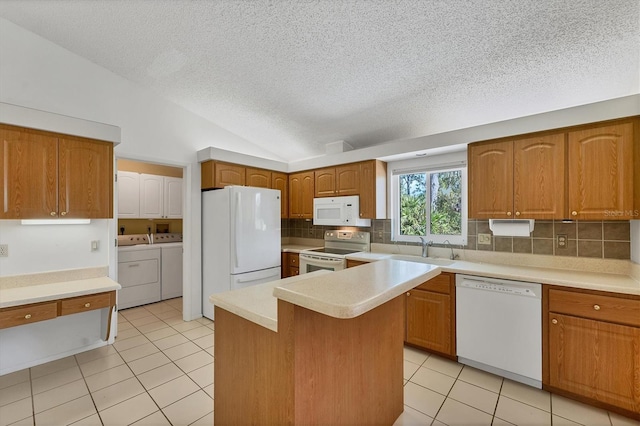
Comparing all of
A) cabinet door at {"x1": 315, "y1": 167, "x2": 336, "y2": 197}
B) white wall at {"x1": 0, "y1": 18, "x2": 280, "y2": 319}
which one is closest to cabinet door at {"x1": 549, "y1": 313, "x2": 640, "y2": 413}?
cabinet door at {"x1": 315, "y1": 167, "x2": 336, "y2": 197}

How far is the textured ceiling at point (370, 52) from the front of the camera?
5.73 feet

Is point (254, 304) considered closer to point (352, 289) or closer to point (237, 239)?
point (352, 289)

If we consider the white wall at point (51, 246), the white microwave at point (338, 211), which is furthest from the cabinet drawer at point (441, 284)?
the white wall at point (51, 246)

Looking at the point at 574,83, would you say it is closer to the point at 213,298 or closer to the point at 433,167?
the point at 433,167

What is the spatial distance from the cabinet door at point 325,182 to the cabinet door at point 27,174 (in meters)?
2.84

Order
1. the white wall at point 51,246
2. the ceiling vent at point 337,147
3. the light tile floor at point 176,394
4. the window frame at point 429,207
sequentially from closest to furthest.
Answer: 1. the light tile floor at point 176,394
2. the white wall at point 51,246
3. the window frame at point 429,207
4. the ceiling vent at point 337,147

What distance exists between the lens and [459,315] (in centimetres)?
249

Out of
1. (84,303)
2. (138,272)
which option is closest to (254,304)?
(84,303)

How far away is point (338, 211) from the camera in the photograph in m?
3.79

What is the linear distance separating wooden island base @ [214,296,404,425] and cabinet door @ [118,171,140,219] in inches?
153

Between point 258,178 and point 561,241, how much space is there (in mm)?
3577

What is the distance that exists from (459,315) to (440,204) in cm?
132

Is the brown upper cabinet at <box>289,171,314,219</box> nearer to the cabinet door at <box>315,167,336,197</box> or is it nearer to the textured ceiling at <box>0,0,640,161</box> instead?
the cabinet door at <box>315,167,336,197</box>

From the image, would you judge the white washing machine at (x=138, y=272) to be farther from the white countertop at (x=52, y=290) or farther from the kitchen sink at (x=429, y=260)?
the kitchen sink at (x=429, y=260)
